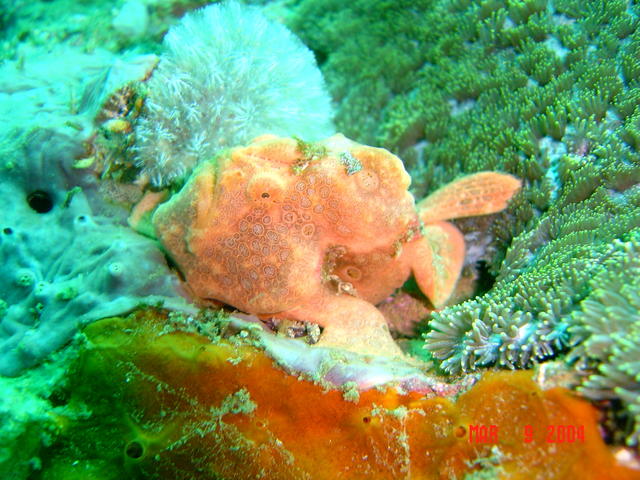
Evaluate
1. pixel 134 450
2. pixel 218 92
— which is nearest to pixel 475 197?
pixel 218 92

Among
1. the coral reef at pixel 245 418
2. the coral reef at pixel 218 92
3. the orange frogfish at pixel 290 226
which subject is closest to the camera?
the coral reef at pixel 245 418

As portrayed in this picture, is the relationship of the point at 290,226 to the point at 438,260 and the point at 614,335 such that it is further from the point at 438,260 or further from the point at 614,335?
the point at 614,335

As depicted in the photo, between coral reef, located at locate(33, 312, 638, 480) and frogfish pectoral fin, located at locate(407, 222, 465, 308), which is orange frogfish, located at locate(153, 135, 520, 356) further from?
coral reef, located at locate(33, 312, 638, 480)

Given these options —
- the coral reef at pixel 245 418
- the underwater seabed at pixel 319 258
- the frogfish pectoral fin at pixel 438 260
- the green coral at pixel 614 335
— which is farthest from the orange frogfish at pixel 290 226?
the green coral at pixel 614 335

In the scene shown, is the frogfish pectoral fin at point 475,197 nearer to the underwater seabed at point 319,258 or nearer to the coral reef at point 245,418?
the underwater seabed at point 319,258

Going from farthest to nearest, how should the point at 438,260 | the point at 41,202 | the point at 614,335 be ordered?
the point at 438,260 → the point at 41,202 → the point at 614,335
